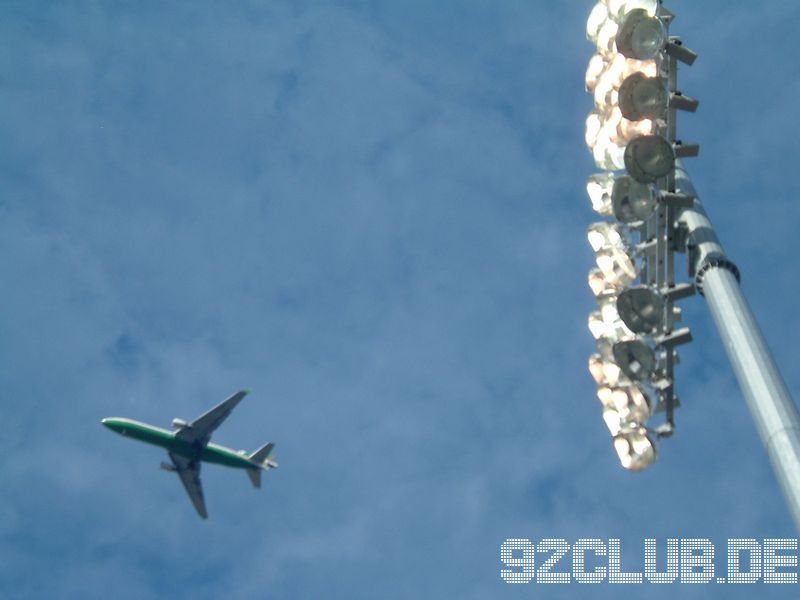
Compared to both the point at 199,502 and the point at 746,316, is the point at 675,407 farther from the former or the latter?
the point at 199,502

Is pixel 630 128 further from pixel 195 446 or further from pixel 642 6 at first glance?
pixel 195 446

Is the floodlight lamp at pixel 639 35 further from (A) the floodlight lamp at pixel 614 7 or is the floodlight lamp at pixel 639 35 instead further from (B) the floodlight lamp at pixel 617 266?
(B) the floodlight lamp at pixel 617 266

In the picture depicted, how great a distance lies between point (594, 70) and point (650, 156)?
2.42 metres

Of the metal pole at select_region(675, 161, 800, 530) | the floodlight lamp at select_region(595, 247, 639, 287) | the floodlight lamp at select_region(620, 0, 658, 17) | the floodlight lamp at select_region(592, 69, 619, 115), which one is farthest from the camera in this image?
the floodlight lamp at select_region(592, 69, 619, 115)

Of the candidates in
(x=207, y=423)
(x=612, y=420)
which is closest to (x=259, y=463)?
(x=207, y=423)

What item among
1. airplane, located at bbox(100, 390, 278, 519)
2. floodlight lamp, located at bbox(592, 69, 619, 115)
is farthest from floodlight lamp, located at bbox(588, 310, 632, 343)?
airplane, located at bbox(100, 390, 278, 519)

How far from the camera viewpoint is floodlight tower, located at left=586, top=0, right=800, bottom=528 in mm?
8656

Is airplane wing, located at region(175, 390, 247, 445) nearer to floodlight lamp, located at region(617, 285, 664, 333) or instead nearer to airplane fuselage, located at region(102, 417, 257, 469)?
airplane fuselage, located at region(102, 417, 257, 469)

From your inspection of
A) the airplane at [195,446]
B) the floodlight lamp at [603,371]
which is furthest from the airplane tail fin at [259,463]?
the floodlight lamp at [603,371]

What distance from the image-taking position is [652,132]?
10.2 metres

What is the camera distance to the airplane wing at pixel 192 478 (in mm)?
60781

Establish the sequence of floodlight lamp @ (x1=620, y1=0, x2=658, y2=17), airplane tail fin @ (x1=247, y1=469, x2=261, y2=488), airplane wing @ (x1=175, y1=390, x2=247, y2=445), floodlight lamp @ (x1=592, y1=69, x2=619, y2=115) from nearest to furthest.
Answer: floodlight lamp @ (x1=620, y1=0, x2=658, y2=17) → floodlight lamp @ (x1=592, y1=69, x2=619, y2=115) → airplane wing @ (x1=175, y1=390, x2=247, y2=445) → airplane tail fin @ (x1=247, y1=469, x2=261, y2=488)

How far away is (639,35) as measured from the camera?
33.1 ft

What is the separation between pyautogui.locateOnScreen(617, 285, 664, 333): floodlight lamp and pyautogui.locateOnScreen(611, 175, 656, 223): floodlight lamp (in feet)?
2.63
